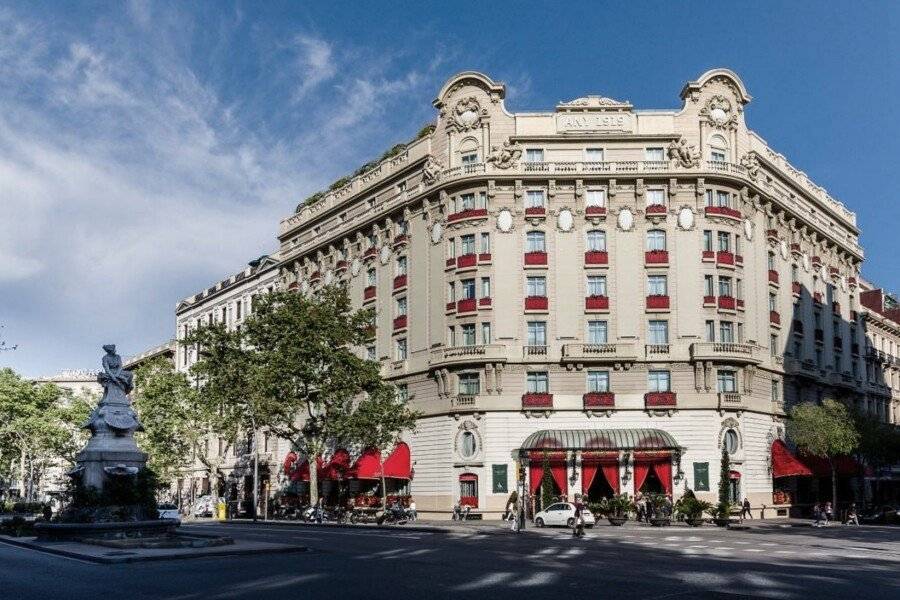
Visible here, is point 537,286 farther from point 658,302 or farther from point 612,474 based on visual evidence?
point 612,474

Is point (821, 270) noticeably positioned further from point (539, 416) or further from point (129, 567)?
point (129, 567)

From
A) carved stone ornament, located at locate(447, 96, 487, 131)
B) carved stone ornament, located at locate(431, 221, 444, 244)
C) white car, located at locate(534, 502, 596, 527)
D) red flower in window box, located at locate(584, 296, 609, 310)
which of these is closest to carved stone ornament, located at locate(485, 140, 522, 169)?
carved stone ornament, located at locate(447, 96, 487, 131)

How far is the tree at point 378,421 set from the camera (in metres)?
Answer: 60.0

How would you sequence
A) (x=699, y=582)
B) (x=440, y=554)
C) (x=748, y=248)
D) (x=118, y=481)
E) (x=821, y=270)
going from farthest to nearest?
1. (x=821, y=270)
2. (x=748, y=248)
3. (x=118, y=481)
4. (x=440, y=554)
5. (x=699, y=582)

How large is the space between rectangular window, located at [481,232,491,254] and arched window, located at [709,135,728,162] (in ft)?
51.1

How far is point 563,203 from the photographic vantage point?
63812mm

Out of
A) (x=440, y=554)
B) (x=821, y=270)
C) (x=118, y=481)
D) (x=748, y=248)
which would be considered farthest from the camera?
(x=821, y=270)

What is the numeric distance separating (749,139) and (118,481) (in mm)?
49279

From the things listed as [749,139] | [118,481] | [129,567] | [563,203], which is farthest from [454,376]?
[129,567]

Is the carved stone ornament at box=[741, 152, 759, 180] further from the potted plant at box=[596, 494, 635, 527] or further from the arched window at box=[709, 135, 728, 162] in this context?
the potted plant at box=[596, 494, 635, 527]

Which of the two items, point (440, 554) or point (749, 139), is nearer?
point (440, 554)

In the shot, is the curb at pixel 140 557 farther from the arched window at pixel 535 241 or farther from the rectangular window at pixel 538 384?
the arched window at pixel 535 241

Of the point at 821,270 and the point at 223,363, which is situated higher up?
the point at 821,270

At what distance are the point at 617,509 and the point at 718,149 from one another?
85.2 feet
